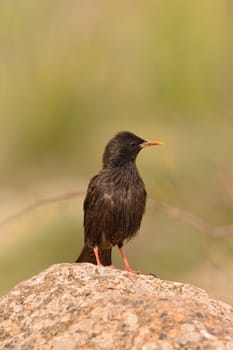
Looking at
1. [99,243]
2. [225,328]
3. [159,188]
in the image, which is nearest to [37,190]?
[159,188]

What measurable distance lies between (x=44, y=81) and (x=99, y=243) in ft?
13.8

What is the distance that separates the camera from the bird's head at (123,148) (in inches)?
295

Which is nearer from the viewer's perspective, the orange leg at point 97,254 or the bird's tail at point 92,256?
the orange leg at point 97,254

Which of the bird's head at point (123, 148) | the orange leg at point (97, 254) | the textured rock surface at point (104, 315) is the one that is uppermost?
the bird's head at point (123, 148)

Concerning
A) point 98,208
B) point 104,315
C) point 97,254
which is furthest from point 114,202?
point 104,315

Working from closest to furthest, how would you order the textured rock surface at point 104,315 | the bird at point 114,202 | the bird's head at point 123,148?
the textured rock surface at point 104,315
the bird at point 114,202
the bird's head at point 123,148

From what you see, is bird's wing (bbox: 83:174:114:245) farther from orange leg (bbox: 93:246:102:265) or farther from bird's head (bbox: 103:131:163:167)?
bird's head (bbox: 103:131:163:167)

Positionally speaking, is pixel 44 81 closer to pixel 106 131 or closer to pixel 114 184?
pixel 106 131

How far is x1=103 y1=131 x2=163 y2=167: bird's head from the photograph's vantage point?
24.6 feet

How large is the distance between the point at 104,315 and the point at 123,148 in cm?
326

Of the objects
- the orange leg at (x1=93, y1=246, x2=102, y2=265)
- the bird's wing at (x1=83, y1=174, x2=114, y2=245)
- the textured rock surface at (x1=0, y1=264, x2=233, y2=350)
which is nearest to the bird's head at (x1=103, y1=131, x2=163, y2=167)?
the bird's wing at (x1=83, y1=174, x2=114, y2=245)

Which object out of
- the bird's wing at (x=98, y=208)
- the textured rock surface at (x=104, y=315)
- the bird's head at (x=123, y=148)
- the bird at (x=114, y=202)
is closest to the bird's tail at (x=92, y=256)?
the bird at (x=114, y=202)

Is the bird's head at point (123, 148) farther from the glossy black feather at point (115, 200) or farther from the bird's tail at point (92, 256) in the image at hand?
the bird's tail at point (92, 256)

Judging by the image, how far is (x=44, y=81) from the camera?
11.1m
